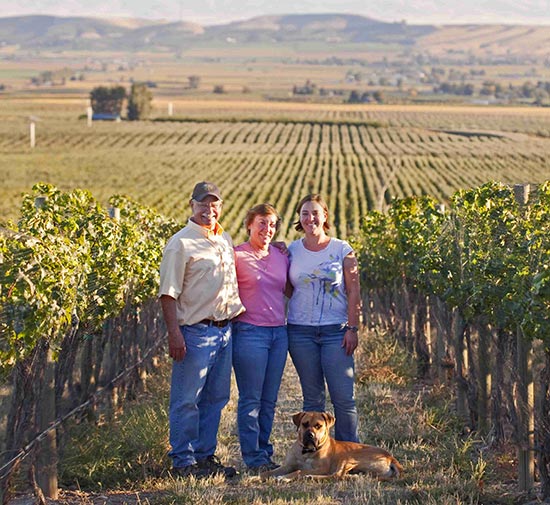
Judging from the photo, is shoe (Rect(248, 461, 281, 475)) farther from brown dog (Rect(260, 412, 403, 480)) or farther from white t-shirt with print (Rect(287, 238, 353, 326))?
white t-shirt with print (Rect(287, 238, 353, 326))

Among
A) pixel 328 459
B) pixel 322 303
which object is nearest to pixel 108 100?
pixel 322 303

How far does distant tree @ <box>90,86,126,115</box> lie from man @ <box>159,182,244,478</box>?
118 meters

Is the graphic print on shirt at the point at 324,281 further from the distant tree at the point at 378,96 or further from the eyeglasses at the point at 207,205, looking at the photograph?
the distant tree at the point at 378,96

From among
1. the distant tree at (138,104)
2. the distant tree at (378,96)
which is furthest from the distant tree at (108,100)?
the distant tree at (378,96)

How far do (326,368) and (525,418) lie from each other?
1288mm

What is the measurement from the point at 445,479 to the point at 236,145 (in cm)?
7876

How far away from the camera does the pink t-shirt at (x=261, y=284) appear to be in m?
6.98

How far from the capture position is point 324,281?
695cm

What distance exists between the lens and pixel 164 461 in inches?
292

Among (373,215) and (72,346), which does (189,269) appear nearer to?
(72,346)

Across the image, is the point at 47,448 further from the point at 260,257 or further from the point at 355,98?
the point at 355,98

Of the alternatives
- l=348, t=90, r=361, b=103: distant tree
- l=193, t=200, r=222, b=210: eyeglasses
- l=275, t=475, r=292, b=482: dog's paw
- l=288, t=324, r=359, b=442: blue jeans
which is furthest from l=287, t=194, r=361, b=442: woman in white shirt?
l=348, t=90, r=361, b=103: distant tree

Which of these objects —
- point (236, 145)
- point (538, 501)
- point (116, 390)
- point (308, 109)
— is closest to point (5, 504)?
point (538, 501)

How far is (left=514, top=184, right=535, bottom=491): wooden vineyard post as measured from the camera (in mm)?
6688
